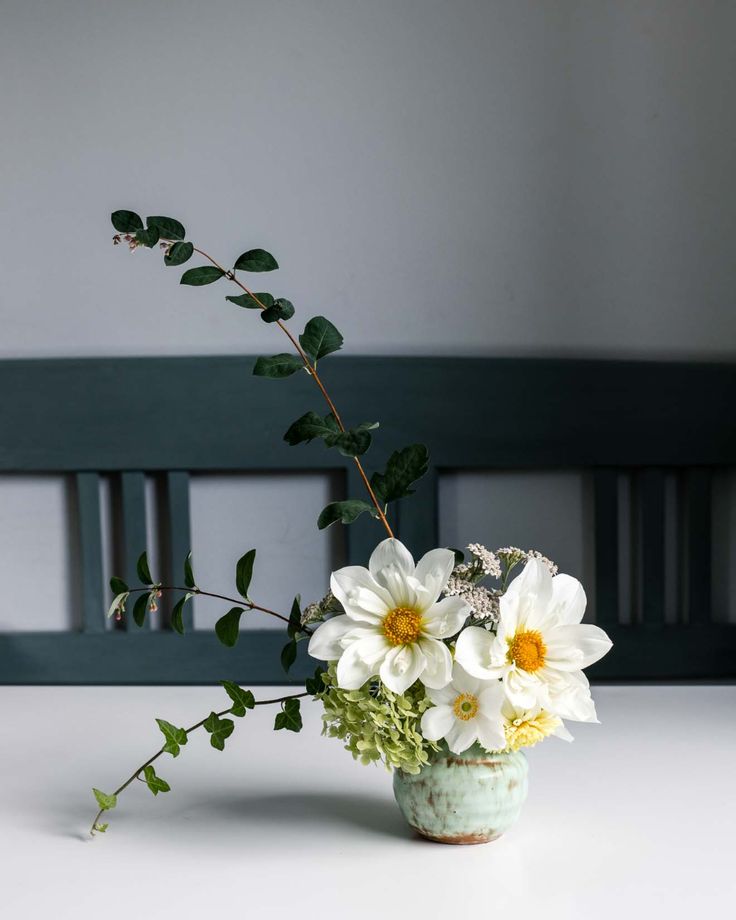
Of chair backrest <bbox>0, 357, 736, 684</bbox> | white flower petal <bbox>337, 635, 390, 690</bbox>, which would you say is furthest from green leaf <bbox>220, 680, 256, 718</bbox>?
chair backrest <bbox>0, 357, 736, 684</bbox>

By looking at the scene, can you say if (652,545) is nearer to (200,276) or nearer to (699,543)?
(699,543)

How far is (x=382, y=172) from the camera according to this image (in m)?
1.83

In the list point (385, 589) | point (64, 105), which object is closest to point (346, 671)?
point (385, 589)

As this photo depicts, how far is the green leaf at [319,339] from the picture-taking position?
0.81 metres

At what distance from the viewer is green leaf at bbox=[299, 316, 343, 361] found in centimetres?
81

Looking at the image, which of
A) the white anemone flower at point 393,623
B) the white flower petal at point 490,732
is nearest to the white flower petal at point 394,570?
the white anemone flower at point 393,623

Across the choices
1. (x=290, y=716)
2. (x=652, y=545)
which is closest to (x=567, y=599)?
(x=290, y=716)

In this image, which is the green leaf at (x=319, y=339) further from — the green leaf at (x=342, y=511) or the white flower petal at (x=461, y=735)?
the white flower petal at (x=461, y=735)

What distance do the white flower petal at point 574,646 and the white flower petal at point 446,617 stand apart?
0.24 ft

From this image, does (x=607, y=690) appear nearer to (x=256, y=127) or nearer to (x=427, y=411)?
(x=427, y=411)

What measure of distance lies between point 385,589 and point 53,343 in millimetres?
1279

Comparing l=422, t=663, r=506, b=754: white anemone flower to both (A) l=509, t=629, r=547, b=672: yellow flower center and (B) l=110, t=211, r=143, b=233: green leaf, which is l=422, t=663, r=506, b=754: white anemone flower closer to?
(A) l=509, t=629, r=547, b=672: yellow flower center

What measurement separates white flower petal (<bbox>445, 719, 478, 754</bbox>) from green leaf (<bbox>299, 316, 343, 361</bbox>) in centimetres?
31

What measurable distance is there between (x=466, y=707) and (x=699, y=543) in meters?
1.20
